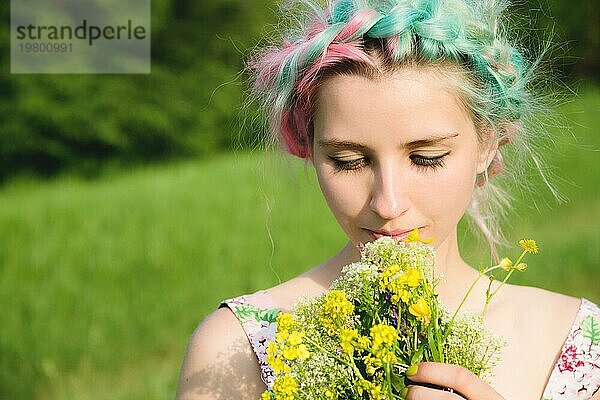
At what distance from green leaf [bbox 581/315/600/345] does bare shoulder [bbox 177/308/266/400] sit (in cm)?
98

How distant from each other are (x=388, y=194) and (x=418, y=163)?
12 cm

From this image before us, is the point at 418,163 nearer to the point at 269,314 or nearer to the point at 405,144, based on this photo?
the point at 405,144

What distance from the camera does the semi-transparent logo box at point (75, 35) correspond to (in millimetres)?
15078

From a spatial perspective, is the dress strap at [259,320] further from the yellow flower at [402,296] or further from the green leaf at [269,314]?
the yellow flower at [402,296]

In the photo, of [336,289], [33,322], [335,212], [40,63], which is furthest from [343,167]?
[40,63]

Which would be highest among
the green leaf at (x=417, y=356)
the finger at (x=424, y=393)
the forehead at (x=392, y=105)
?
the forehead at (x=392, y=105)

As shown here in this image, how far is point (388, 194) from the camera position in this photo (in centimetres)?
224

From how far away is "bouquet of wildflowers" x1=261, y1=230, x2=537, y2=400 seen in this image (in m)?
1.75

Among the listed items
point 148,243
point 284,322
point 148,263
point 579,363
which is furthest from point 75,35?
point 284,322

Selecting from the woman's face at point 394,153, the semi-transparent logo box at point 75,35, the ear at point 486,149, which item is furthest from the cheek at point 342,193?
the semi-transparent logo box at point 75,35

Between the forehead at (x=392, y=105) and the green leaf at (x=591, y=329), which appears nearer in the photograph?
the forehead at (x=392, y=105)

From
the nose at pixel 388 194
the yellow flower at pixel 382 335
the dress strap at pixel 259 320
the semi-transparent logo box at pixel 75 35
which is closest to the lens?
the yellow flower at pixel 382 335

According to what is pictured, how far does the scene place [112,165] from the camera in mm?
17109

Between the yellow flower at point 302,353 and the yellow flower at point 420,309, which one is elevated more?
the yellow flower at point 420,309
